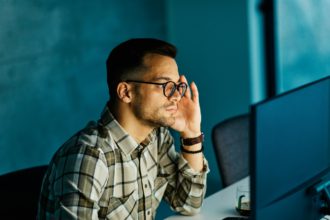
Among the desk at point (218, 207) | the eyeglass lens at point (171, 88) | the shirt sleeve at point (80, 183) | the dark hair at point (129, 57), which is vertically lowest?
the desk at point (218, 207)

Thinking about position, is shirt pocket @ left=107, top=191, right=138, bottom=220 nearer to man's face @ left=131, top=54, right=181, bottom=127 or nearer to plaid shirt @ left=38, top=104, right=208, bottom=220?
plaid shirt @ left=38, top=104, right=208, bottom=220

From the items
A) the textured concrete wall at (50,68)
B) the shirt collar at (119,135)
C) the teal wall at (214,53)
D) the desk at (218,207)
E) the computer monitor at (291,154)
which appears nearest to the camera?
the computer monitor at (291,154)

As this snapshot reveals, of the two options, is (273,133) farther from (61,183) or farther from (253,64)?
(253,64)

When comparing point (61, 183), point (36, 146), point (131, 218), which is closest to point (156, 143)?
point (131, 218)

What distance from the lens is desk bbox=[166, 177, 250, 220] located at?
2.43 meters

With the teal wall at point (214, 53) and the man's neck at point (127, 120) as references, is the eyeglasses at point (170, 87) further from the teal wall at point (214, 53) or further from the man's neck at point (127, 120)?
the teal wall at point (214, 53)

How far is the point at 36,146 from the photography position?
3.60 metres

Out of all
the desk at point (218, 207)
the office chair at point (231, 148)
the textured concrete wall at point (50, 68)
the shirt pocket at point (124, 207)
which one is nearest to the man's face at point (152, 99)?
the shirt pocket at point (124, 207)

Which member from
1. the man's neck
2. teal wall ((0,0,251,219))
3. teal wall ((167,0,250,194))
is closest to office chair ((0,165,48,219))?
the man's neck

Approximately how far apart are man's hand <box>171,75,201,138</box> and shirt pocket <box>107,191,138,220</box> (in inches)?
12.2

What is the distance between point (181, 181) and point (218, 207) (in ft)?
0.54

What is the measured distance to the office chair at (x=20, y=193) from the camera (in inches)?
91.0

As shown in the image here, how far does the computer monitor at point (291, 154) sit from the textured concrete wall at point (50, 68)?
6.15 ft

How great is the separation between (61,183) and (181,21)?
94.9 inches
